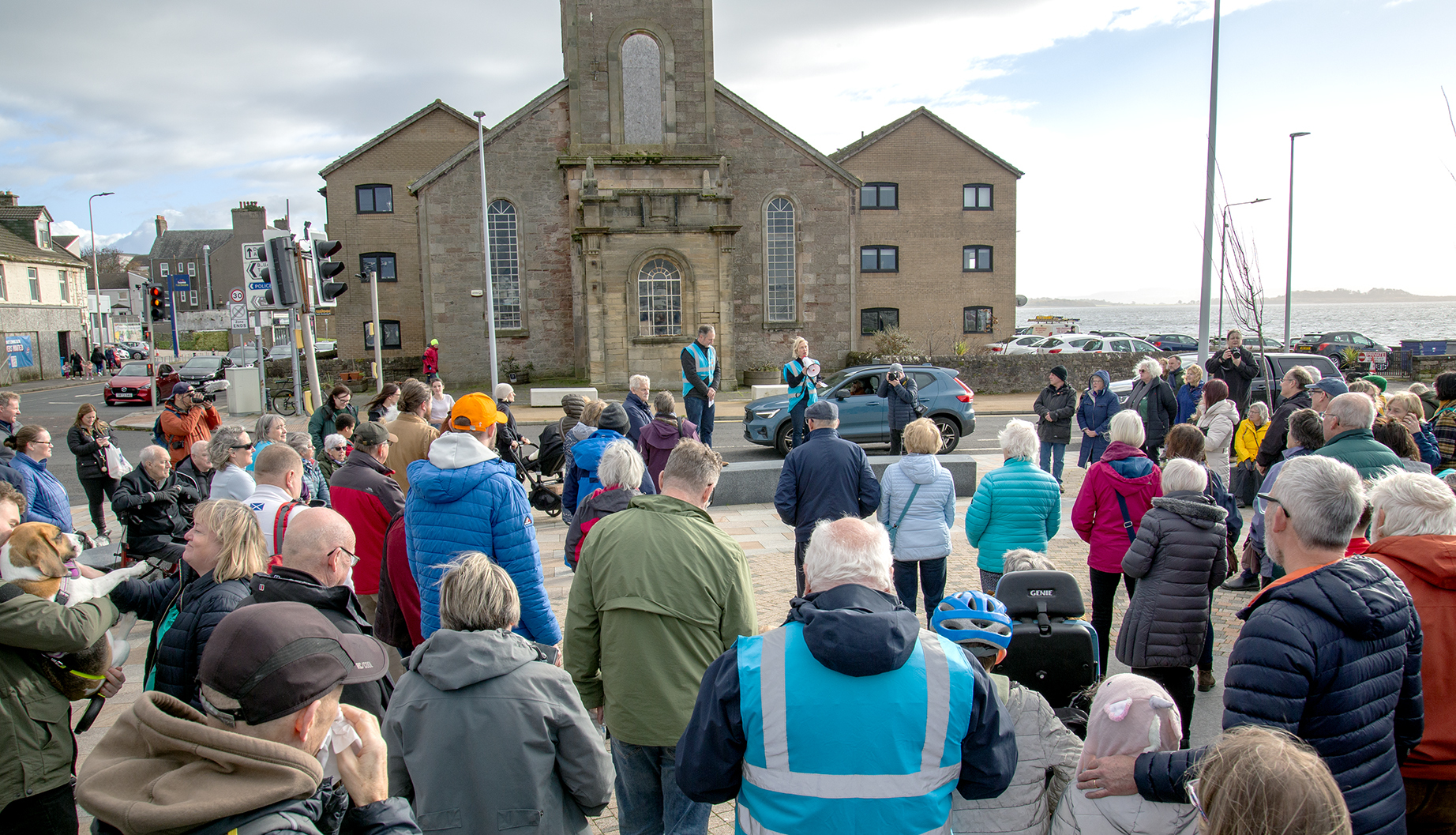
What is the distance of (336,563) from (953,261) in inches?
1395

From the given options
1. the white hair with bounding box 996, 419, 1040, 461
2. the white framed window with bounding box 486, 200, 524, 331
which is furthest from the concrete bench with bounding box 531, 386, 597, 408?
the white hair with bounding box 996, 419, 1040, 461

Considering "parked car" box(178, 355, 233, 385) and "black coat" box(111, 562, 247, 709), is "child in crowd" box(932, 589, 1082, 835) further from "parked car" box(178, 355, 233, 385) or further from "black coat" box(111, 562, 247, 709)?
"parked car" box(178, 355, 233, 385)

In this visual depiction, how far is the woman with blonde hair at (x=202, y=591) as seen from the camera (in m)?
3.26

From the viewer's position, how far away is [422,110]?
34.0m

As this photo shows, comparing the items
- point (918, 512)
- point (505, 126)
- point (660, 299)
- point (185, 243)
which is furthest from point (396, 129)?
point (185, 243)

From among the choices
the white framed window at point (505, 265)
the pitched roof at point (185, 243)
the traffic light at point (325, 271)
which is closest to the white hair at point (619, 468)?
the traffic light at point (325, 271)

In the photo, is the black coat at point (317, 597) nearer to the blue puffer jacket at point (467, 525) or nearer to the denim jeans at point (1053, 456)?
the blue puffer jacket at point (467, 525)

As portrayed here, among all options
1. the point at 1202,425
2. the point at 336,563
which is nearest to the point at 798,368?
the point at 1202,425

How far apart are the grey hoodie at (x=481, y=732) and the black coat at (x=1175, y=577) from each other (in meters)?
3.27

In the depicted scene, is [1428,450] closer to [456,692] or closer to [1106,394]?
[1106,394]

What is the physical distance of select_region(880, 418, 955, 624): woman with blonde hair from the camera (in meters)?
5.88

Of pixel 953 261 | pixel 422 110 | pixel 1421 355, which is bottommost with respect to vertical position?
pixel 1421 355

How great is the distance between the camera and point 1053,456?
11.9m

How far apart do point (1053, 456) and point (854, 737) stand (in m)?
10.5
